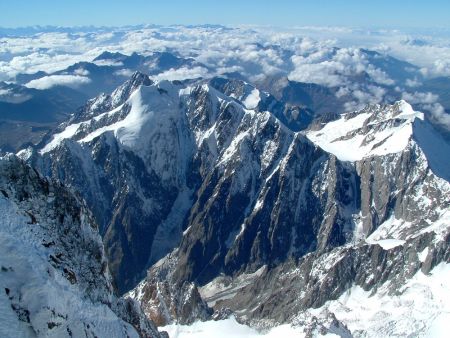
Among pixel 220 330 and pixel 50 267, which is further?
pixel 220 330

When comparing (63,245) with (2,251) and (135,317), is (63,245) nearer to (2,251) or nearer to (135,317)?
(2,251)

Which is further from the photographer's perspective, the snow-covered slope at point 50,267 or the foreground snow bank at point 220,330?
the foreground snow bank at point 220,330

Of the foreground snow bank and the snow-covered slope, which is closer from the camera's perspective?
the snow-covered slope

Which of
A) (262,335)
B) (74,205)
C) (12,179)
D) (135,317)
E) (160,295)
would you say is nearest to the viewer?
(12,179)

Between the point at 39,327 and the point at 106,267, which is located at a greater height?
the point at 39,327

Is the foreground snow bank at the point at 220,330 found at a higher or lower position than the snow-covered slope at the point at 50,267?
lower

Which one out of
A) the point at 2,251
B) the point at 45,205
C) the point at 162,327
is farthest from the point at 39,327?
the point at 162,327

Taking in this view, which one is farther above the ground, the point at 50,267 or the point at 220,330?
the point at 50,267

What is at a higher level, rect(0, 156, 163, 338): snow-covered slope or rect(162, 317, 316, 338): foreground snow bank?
rect(0, 156, 163, 338): snow-covered slope
